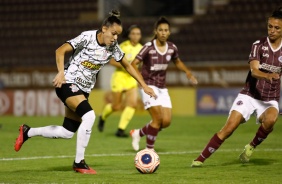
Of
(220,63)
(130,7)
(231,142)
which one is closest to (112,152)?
(231,142)

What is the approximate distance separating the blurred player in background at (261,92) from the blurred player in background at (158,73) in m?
1.52

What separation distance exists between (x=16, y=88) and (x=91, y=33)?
1615 centimetres

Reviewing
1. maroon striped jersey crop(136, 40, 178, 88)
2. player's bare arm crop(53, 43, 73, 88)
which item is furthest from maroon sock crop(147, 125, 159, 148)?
player's bare arm crop(53, 43, 73, 88)

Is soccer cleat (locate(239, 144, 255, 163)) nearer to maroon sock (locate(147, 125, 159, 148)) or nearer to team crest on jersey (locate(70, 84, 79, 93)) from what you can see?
maroon sock (locate(147, 125, 159, 148))

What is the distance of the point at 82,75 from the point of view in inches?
322

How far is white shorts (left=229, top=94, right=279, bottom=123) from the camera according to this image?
28.0 feet

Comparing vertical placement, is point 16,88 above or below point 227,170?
below

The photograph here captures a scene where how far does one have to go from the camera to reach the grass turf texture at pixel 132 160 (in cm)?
751

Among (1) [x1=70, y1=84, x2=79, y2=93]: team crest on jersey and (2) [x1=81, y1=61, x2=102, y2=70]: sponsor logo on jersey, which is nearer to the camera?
(1) [x1=70, y1=84, x2=79, y2=93]: team crest on jersey

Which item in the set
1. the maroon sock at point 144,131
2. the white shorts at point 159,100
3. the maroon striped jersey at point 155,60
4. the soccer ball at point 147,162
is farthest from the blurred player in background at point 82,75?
the maroon sock at point 144,131

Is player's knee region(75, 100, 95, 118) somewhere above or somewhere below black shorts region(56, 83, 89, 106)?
below

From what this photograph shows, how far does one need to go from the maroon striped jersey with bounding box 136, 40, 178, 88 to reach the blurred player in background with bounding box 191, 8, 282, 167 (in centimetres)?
189

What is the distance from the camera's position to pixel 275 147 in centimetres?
1119

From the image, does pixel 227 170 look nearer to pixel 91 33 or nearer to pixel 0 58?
pixel 91 33
